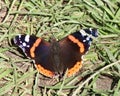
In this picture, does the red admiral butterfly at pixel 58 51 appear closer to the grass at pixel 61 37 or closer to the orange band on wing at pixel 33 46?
the orange band on wing at pixel 33 46

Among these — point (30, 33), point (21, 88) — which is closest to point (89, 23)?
point (30, 33)

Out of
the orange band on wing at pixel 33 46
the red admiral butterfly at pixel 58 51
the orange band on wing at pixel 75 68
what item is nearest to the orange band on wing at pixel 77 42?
the red admiral butterfly at pixel 58 51

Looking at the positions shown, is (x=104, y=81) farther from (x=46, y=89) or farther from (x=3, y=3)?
(x=3, y=3)

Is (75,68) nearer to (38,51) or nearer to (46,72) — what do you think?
(46,72)

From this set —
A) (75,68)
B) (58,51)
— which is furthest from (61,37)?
(75,68)

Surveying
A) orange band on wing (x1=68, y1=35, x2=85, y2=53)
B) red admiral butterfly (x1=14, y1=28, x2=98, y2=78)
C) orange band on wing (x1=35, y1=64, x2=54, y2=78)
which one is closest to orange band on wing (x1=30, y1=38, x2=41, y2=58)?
red admiral butterfly (x1=14, y1=28, x2=98, y2=78)
